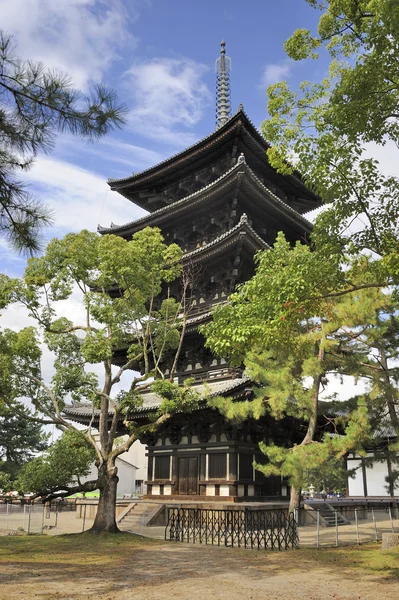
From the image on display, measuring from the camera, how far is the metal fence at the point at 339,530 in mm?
16406

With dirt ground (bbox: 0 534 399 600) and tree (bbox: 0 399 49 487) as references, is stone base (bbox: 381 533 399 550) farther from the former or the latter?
tree (bbox: 0 399 49 487)

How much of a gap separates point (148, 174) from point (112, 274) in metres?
12.7

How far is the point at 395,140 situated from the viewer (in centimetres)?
948

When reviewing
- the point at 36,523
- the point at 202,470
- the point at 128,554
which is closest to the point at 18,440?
the point at 36,523

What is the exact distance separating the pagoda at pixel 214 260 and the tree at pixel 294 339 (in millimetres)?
2026

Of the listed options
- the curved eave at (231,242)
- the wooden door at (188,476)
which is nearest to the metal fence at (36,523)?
the wooden door at (188,476)

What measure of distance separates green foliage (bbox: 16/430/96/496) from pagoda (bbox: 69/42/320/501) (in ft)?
16.4

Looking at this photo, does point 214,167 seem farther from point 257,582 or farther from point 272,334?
point 257,582

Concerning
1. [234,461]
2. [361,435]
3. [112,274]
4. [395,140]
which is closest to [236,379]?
[234,461]

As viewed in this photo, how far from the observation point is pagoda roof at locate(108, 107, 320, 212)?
24919mm

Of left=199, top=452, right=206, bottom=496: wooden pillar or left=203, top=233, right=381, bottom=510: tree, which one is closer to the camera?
left=203, top=233, right=381, bottom=510: tree

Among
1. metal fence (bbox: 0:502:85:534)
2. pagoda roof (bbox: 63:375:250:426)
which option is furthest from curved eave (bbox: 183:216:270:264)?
metal fence (bbox: 0:502:85:534)

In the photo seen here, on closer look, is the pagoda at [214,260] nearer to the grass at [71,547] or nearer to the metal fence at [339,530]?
the metal fence at [339,530]

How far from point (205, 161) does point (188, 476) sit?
53.0 feet
